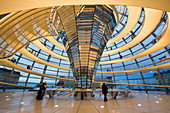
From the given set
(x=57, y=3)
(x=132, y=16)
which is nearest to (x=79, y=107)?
(x=57, y=3)

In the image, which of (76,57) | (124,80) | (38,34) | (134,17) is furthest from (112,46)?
(38,34)

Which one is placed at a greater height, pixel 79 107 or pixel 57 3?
pixel 57 3

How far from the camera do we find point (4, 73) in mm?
17234

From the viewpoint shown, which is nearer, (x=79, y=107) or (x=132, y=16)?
(x=79, y=107)

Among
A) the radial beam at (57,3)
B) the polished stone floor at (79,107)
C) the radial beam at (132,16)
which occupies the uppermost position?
the radial beam at (132,16)

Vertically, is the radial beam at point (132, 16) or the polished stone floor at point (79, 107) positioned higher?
the radial beam at point (132, 16)

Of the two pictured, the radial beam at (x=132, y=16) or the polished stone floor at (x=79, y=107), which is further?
the radial beam at (x=132, y=16)

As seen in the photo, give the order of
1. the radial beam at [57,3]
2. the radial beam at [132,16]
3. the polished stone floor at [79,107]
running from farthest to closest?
1. the radial beam at [132,16]
2. the polished stone floor at [79,107]
3. the radial beam at [57,3]

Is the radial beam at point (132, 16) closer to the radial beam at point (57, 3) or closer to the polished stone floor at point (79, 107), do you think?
the radial beam at point (57, 3)

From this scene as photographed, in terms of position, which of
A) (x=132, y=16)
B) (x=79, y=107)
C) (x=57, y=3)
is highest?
(x=132, y=16)

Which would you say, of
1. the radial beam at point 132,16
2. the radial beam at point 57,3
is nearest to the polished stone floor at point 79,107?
the radial beam at point 57,3

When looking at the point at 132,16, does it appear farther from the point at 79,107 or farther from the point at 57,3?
the point at 79,107

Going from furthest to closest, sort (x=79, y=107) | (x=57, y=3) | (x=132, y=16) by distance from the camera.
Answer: (x=132, y=16) → (x=79, y=107) → (x=57, y=3)

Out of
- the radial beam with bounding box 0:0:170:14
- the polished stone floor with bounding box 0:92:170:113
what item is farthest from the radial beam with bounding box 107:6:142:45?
the polished stone floor with bounding box 0:92:170:113
